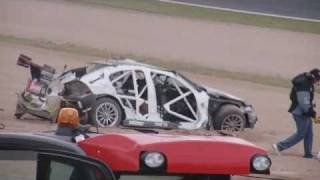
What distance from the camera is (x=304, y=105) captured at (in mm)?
15281

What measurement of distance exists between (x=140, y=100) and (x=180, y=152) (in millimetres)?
11906

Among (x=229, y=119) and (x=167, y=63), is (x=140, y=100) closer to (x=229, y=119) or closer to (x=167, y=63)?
(x=229, y=119)

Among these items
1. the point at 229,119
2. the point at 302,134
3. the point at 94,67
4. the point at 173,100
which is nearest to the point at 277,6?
the point at 229,119

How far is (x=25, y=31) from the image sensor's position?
35.0 m

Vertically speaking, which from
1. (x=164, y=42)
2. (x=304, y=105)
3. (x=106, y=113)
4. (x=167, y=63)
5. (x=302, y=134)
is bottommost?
(x=302, y=134)

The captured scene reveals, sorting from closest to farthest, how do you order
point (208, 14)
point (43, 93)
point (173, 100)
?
point (43, 93), point (173, 100), point (208, 14)

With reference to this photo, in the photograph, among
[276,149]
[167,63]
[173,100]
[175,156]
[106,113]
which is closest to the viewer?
[175,156]

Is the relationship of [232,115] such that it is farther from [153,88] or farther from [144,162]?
[144,162]

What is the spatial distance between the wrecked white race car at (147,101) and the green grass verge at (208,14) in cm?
2146

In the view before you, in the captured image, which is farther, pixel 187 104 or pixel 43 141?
pixel 187 104

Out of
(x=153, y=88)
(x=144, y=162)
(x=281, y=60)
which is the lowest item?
(x=144, y=162)

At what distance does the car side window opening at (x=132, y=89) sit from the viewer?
17266 millimetres

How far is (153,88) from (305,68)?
15.2 m

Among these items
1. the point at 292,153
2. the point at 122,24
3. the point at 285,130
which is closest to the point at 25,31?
the point at 122,24
